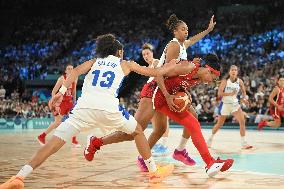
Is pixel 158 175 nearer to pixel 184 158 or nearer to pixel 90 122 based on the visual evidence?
pixel 90 122

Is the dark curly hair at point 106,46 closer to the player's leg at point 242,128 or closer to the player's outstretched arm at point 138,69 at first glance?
the player's outstretched arm at point 138,69

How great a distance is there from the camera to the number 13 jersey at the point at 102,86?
214 inches

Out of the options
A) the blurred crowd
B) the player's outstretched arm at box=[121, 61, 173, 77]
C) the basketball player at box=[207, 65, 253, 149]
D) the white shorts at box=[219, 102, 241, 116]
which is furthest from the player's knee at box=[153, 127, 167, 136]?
the blurred crowd

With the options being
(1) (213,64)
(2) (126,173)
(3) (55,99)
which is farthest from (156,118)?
(3) (55,99)

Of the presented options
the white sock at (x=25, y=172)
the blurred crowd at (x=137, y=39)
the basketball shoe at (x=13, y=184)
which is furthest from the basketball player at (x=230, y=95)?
the blurred crowd at (x=137, y=39)

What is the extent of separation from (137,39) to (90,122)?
25.7 m

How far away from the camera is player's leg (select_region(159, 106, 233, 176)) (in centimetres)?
602

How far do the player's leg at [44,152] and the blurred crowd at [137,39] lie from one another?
1601 cm

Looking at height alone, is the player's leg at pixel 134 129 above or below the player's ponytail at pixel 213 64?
below

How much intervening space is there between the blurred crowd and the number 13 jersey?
51.2ft

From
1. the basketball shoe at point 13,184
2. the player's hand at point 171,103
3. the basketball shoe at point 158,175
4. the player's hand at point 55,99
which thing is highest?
the player's hand at point 55,99

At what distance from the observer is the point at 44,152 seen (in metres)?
5.15

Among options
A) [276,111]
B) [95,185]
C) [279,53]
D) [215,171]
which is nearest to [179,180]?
[215,171]

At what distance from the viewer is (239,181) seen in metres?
5.86
